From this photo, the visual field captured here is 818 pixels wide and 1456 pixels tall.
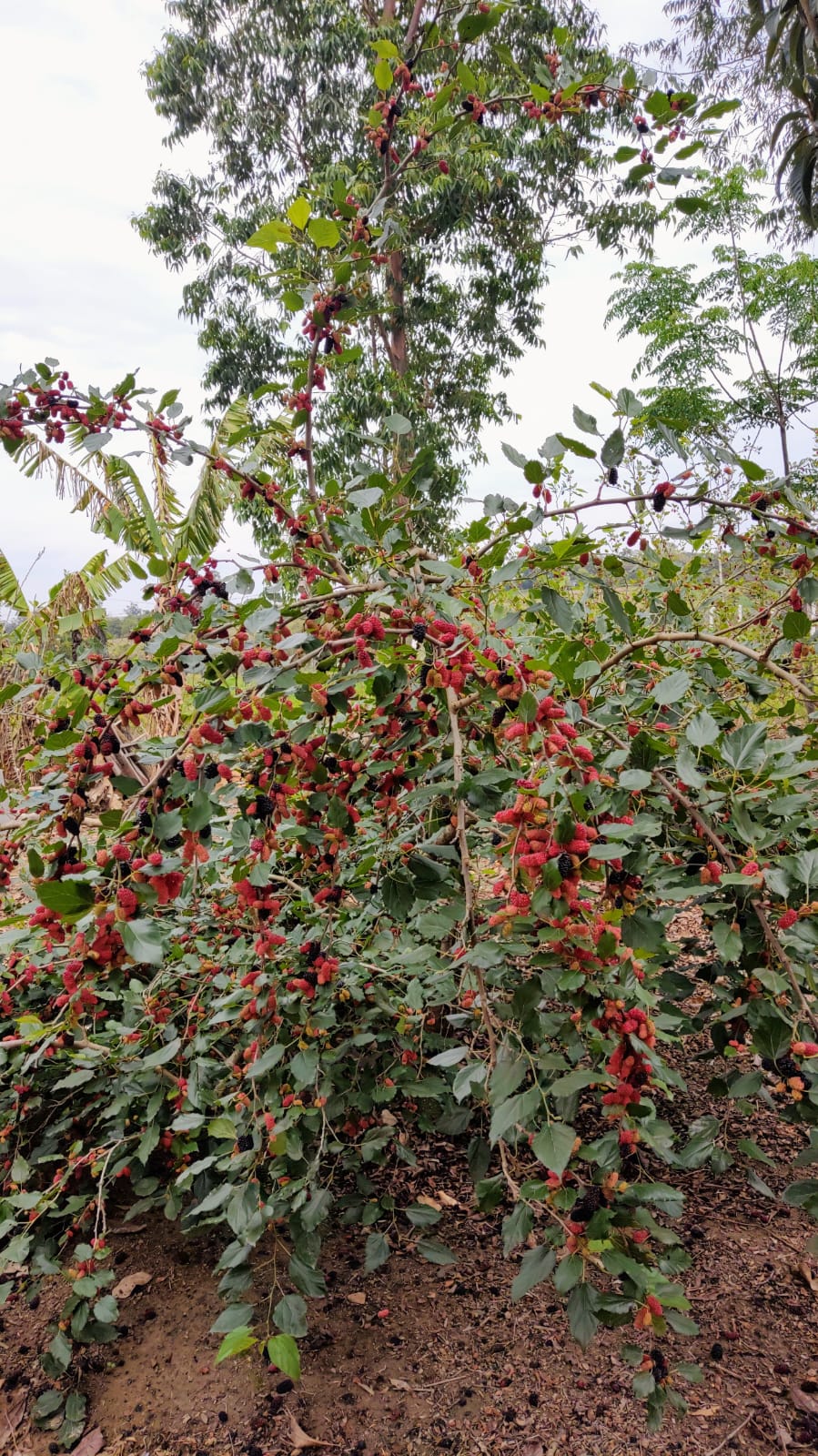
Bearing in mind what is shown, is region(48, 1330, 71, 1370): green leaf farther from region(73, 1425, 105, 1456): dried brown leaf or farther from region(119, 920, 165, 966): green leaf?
region(119, 920, 165, 966): green leaf

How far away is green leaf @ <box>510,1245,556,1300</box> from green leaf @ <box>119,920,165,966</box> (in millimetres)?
473

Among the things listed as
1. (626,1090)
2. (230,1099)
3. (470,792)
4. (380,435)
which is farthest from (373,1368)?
(380,435)

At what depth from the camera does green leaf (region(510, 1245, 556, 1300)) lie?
76 centimetres

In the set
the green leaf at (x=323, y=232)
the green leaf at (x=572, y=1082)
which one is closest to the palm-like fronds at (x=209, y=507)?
the green leaf at (x=323, y=232)

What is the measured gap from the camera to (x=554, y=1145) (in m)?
0.65

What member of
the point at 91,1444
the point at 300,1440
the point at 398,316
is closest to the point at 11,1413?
the point at 91,1444

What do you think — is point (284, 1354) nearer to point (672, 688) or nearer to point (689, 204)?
point (672, 688)

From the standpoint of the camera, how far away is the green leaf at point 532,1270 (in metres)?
0.76

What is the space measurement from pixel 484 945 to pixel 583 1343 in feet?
1.30

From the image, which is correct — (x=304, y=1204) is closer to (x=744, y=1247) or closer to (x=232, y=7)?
(x=744, y=1247)

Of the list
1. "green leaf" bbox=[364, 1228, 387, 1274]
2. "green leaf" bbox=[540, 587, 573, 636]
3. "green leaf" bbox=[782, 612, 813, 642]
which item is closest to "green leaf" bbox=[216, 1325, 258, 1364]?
"green leaf" bbox=[364, 1228, 387, 1274]

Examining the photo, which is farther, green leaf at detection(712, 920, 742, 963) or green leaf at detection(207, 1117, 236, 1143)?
green leaf at detection(207, 1117, 236, 1143)

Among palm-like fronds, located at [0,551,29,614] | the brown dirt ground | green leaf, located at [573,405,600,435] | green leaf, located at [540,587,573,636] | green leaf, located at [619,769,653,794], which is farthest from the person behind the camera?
palm-like fronds, located at [0,551,29,614]

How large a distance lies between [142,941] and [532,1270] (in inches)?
19.7
